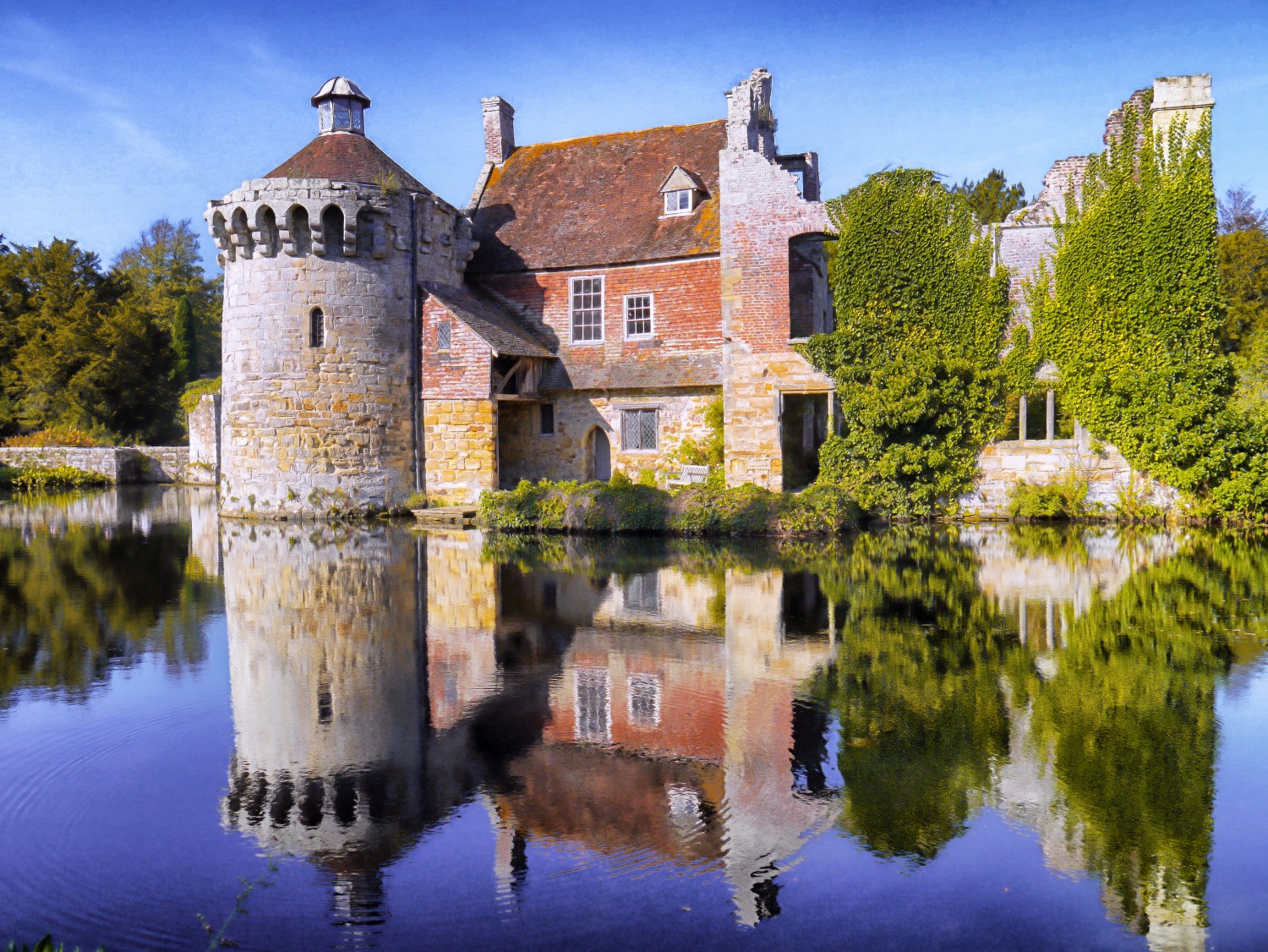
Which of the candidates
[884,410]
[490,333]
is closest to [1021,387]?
[884,410]

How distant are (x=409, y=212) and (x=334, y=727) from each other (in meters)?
17.7

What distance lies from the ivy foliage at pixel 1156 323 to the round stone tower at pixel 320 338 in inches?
581

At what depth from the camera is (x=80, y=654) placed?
1021 cm

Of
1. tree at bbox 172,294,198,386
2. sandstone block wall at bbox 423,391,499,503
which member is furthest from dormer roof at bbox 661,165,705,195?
tree at bbox 172,294,198,386

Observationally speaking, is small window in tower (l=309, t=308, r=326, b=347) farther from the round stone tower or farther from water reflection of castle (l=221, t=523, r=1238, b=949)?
water reflection of castle (l=221, t=523, r=1238, b=949)

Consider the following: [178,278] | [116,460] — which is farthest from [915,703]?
[178,278]

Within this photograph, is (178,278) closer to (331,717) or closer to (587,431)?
(587,431)

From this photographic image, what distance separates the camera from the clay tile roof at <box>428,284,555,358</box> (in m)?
23.1

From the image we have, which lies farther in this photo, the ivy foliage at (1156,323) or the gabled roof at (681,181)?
the gabled roof at (681,181)

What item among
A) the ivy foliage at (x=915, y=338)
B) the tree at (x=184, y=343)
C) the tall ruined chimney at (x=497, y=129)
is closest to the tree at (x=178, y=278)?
the tree at (x=184, y=343)

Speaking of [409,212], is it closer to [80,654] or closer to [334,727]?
[80,654]

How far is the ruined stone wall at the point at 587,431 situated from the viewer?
80.7ft

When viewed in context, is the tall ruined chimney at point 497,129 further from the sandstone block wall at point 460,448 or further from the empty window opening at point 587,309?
the sandstone block wall at point 460,448

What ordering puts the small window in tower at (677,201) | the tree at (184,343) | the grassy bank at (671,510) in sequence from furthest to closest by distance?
1. the tree at (184,343)
2. the small window in tower at (677,201)
3. the grassy bank at (671,510)
